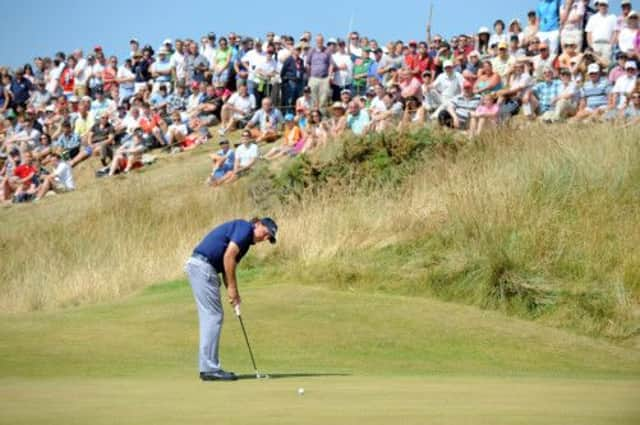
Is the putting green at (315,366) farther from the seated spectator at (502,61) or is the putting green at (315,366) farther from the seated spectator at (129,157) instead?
the seated spectator at (129,157)

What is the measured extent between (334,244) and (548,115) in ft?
20.2

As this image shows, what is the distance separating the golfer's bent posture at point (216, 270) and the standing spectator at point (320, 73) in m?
18.3

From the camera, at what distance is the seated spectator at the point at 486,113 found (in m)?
26.4

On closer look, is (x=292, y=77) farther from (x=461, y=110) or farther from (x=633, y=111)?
A: (x=633, y=111)

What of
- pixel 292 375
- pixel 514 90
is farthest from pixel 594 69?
pixel 292 375

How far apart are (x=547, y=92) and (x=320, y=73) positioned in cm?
716

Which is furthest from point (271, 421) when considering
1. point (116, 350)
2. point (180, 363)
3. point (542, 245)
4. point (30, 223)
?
point (30, 223)

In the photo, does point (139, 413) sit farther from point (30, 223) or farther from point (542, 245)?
point (30, 223)

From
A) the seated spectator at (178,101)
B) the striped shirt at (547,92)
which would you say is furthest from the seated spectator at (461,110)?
the seated spectator at (178,101)

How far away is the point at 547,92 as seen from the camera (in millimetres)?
26234

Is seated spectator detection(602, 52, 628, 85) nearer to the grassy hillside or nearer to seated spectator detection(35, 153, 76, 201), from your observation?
the grassy hillside

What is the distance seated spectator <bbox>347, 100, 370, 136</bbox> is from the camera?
2889cm

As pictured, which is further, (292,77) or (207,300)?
(292,77)

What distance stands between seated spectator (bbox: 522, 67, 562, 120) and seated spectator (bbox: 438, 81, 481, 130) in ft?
3.68
